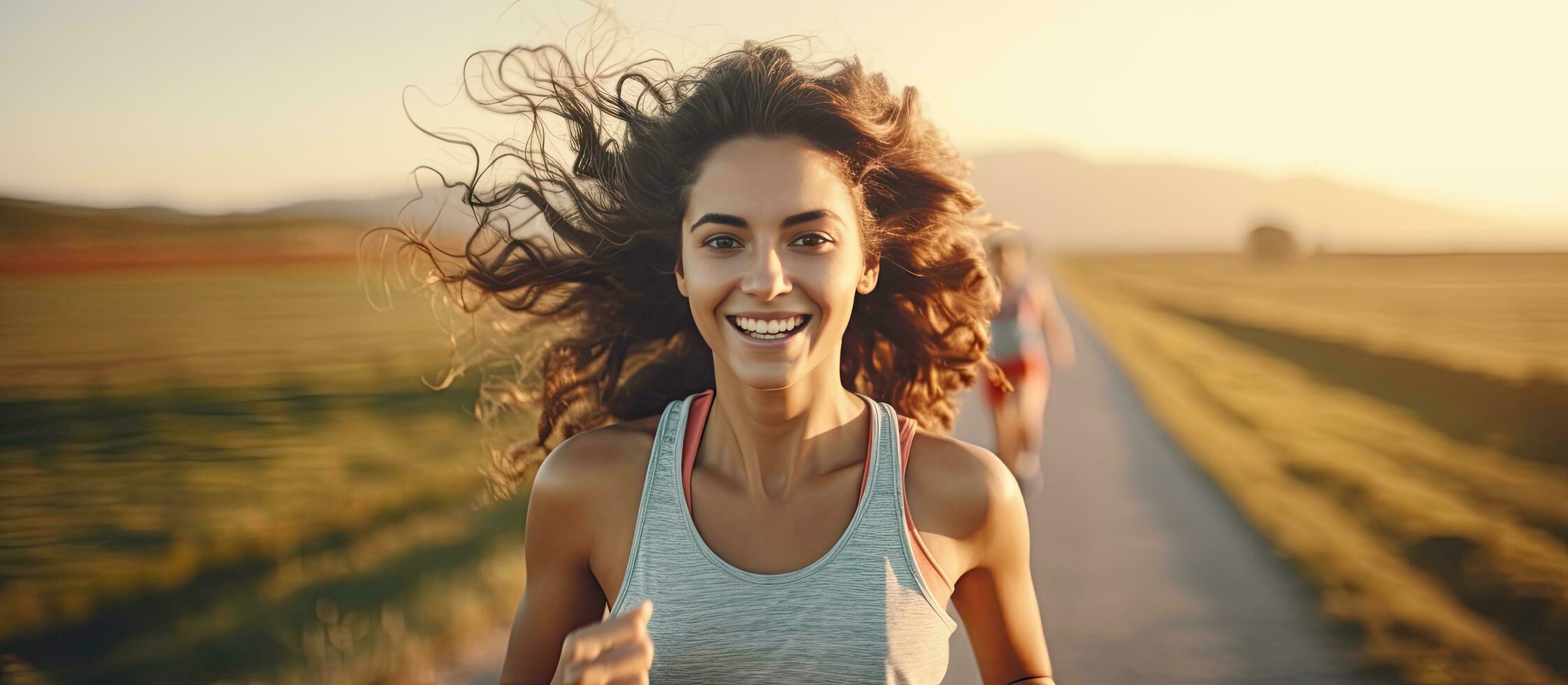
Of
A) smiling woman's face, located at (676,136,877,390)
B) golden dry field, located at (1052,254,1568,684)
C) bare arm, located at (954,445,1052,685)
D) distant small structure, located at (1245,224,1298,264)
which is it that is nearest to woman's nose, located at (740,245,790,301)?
smiling woman's face, located at (676,136,877,390)

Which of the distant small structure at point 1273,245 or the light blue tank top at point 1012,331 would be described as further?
the distant small structure at point 1273,245

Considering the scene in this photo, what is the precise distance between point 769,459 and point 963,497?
0.36 meters

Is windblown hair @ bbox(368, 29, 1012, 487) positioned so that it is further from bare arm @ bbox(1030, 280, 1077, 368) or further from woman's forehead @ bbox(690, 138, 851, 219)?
bare arm @ bbox(1030, 280, 1077, 368)

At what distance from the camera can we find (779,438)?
79.8 inches


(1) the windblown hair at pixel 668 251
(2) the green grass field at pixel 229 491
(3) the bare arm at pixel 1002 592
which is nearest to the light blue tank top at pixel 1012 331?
(2) the green grass field at pixel 229 491

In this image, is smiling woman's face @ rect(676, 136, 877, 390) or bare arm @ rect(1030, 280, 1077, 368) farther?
bare arm @ rect(1030, 280, 1077, 368)

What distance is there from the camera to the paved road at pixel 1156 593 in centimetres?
393

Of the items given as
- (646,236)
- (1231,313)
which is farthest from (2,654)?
(1231,313)

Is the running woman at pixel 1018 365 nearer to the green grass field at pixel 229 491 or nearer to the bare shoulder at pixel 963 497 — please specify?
the green grass field at pixel 229 491

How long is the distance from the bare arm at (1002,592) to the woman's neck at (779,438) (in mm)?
260

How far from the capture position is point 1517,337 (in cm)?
2459

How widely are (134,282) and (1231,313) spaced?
103 ft

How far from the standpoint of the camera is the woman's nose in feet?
6.01

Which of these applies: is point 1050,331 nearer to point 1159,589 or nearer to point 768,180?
point 1159,589
